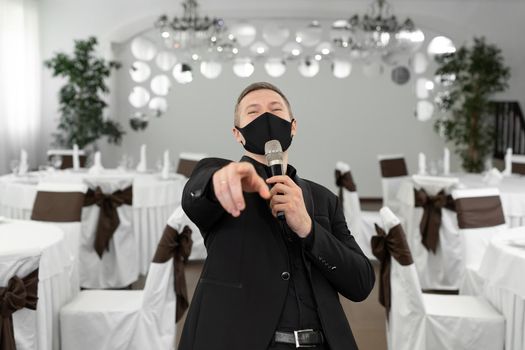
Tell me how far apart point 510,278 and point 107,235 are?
3.03 m

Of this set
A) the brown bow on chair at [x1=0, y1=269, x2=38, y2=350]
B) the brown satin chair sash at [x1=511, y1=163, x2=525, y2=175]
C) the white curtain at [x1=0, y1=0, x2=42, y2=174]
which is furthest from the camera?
the white curtain at [x1=0, y1=0, x2=42, y2=174]

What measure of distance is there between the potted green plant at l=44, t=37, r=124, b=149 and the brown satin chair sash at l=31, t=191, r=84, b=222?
4.90 m

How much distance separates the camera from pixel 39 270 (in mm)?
2766

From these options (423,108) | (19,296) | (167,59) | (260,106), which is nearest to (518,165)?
(423,108)

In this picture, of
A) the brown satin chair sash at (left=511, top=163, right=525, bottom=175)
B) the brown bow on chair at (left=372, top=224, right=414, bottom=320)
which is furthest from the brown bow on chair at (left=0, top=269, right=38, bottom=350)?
the brown satin chair sash at (left=511, top=163, right=525, bottom=175)

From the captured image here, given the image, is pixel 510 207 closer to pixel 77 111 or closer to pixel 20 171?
pixel 20 171

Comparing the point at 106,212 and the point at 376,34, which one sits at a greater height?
the point at 376,34

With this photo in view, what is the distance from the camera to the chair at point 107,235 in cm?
475

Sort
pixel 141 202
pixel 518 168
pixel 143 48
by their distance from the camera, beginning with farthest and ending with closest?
1. pixel 143 48
2. pixel 518 168
3. pixel 141 202

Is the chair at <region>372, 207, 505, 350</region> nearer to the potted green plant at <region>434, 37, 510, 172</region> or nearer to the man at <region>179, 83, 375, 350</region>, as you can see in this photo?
the man at <region>179, 83, 375, 350</region>

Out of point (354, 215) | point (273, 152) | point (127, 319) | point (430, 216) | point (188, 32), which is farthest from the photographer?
point (188, 32)

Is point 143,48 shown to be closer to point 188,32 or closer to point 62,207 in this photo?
point 188,32

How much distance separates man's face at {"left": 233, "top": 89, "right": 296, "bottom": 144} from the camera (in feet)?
4.25

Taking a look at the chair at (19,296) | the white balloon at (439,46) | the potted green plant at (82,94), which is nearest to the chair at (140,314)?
the chair at (19,296)
